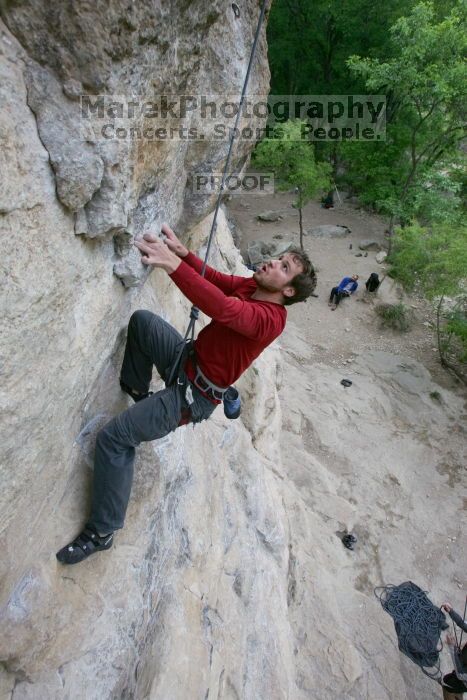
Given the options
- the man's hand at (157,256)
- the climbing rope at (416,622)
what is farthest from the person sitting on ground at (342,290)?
the man's hand at (157,256)

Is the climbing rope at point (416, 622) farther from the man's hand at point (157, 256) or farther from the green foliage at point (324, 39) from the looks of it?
the green foliage at point (324, 39)

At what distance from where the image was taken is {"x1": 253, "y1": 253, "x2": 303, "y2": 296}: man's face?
3.18 metres

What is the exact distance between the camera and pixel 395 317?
14.8 m

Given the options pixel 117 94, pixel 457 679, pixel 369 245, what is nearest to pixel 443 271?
pixel 369 245

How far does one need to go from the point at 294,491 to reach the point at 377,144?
15993 millimetres

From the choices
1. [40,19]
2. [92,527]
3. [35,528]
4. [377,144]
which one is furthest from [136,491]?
[377,144]

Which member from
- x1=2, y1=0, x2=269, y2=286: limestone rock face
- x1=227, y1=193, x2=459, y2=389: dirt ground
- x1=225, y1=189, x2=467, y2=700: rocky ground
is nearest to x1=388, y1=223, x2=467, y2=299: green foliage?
x1=227, y1=193, x2=459, y2=389: dirt ground

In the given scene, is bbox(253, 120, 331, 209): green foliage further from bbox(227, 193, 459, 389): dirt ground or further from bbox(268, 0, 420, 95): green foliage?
bbox(268, 0, 420, 95): green foliage

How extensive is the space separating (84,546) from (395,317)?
1371cm

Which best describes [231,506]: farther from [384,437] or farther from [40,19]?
[384,437]

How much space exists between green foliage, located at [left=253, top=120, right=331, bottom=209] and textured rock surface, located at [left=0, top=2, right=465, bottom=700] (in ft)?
33.9

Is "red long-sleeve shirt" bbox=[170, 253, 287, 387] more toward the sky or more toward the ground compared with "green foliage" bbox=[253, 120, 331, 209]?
more toward the ground

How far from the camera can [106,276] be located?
269 centimetres

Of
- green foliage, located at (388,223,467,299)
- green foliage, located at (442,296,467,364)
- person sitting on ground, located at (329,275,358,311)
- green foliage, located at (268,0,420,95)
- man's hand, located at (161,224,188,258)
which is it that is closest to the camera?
man's hand, located at (161,224,188,258)
